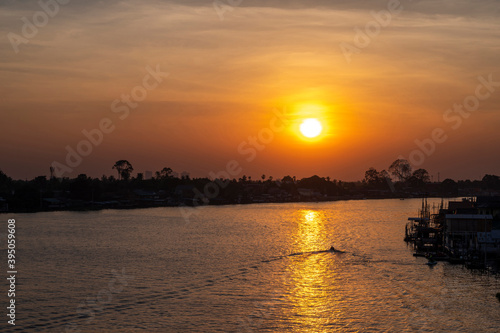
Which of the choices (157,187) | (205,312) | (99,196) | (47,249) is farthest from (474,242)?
(157,187)

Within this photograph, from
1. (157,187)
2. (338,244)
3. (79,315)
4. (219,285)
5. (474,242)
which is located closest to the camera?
(79,315)

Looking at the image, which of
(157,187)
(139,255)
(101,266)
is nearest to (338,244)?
(139,255)

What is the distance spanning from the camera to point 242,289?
1137 inches

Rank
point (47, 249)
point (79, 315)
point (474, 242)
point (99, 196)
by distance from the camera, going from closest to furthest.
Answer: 1. point (79, 315)
2. point (474, 242)
3. point (47, 249)
4. point (99, 196)

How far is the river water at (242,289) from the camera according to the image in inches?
900

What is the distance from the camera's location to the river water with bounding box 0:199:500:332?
22.9 meters

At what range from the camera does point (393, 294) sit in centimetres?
2784

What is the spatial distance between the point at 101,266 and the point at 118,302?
11.2 metres

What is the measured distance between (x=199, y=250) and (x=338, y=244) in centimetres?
1415

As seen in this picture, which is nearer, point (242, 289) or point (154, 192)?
point (242, 289)

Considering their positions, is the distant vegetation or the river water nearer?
the river water

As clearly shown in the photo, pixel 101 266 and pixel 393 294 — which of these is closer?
pixel 393 294

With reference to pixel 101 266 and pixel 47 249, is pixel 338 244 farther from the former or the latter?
pixel 47 249

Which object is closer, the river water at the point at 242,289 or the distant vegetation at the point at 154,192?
the river water at the point at 242,289
